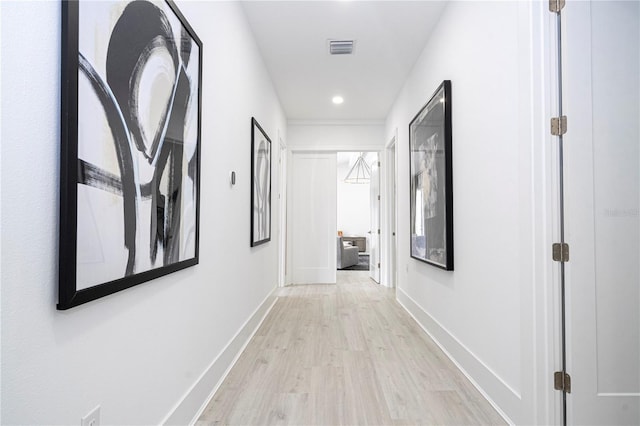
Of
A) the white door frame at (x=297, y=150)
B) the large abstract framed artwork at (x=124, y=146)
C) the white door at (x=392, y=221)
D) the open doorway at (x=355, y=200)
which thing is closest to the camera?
the large abstract framed artwork at (x=124, y=146)

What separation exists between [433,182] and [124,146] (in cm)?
236

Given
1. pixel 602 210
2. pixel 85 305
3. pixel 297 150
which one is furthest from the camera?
pixel 297 150

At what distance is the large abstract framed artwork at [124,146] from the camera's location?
2.90ft

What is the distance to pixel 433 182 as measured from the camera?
113 inches

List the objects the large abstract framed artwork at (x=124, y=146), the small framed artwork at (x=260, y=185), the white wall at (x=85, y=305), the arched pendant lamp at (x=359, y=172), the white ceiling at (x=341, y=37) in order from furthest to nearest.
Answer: the arched pendant lamp at (x=359, y=172) < the small framed artwork at (x=260, y=185) < the white ceiling at (x=341, y=37) < the large abstract framed artwork at (x=124, y=146) < the white wall at (x=85, y=305)

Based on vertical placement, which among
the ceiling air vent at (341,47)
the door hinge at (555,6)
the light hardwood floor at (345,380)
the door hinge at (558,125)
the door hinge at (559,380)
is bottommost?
the light hardwood floor at (345,380)

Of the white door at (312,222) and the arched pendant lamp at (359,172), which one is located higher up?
the arched pendant lamp at (359,172)

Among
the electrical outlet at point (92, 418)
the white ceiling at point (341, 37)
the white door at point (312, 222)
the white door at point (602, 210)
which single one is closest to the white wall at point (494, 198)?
the white door at point (602, 210)

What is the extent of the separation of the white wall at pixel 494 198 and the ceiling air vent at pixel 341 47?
0.80 meters

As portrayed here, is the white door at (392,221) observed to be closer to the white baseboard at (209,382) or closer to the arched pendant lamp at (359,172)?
the white baseboard at (209,382)

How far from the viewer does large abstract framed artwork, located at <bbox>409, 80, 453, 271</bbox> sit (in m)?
2.54

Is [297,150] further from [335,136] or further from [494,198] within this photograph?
[494,198]

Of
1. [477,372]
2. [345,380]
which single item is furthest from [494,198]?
[345,380]

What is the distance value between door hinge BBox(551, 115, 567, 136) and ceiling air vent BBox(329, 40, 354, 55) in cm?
214
